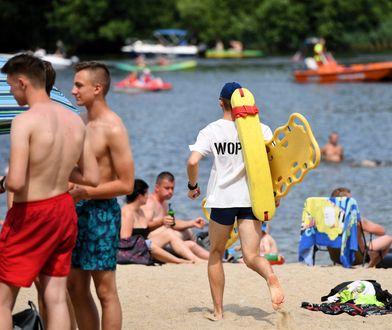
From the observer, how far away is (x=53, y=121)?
5266 millimetres

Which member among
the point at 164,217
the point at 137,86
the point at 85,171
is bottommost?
the point at 85,171

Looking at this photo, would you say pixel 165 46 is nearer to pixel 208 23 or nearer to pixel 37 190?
pixel 208 23

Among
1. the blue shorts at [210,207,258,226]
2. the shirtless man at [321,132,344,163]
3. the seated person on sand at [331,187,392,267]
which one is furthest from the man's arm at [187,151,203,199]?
the shirtless man at [321,132,344,163]

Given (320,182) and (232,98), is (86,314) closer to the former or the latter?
(232,98)

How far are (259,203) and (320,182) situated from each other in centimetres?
1140

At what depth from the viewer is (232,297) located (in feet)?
27.2

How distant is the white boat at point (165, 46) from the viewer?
7212cm

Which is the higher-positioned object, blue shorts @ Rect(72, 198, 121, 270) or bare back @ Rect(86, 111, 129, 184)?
bare back @ Rect(86, 111, 129, 184)

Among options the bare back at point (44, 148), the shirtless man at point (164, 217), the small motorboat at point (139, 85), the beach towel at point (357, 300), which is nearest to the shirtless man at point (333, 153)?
the shirtless man at point (164, 217)

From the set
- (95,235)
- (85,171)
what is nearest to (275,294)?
(95,235)

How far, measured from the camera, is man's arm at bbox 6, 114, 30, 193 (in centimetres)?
512

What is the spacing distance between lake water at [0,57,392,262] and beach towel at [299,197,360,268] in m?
1.46

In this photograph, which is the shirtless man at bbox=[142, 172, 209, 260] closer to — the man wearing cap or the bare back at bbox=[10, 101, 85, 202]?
the man wearing cap

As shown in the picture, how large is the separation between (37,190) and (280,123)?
24.8 metres
